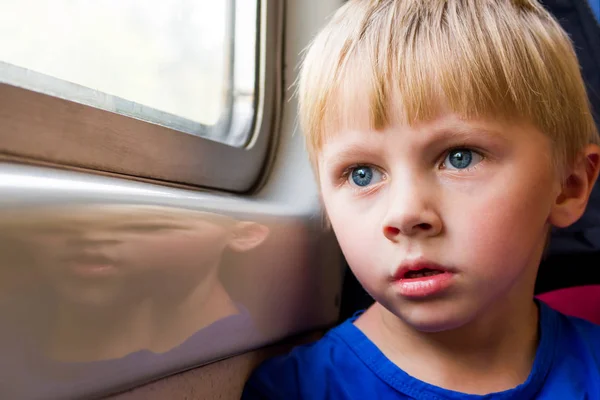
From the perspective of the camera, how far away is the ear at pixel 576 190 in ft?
2.15

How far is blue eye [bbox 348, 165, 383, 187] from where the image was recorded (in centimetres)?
60

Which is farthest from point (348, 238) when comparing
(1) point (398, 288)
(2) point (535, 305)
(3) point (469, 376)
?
(2) point (535, 305)

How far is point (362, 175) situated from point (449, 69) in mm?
139

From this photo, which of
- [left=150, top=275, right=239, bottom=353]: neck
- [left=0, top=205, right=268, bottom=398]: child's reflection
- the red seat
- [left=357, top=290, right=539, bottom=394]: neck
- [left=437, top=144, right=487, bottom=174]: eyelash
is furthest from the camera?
the red seat

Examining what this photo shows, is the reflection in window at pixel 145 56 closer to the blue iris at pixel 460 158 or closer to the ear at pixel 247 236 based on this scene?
the ear at pixel 247 236

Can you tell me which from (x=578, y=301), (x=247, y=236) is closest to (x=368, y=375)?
(x=247, y=236)

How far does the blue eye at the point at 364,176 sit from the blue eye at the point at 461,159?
7 cm

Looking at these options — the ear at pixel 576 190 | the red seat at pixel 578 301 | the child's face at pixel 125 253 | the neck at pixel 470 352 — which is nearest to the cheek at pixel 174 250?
the child's face at pixel 125 253

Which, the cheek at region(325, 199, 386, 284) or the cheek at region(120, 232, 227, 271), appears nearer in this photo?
the cheek at region(120, 232, 227, 271)

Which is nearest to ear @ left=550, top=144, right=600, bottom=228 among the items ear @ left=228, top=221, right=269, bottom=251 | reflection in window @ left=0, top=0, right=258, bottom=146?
ear @ left=228, top=221, right=269, bottom=251

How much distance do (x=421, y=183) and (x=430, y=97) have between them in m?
0.08

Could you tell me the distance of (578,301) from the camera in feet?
2.98

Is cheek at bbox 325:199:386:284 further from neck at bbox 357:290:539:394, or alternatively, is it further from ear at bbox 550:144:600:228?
ear at bbox 550:144:600:228

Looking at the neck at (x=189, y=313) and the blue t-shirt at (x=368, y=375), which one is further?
the blue t-shirt at (x=368, y=375)
